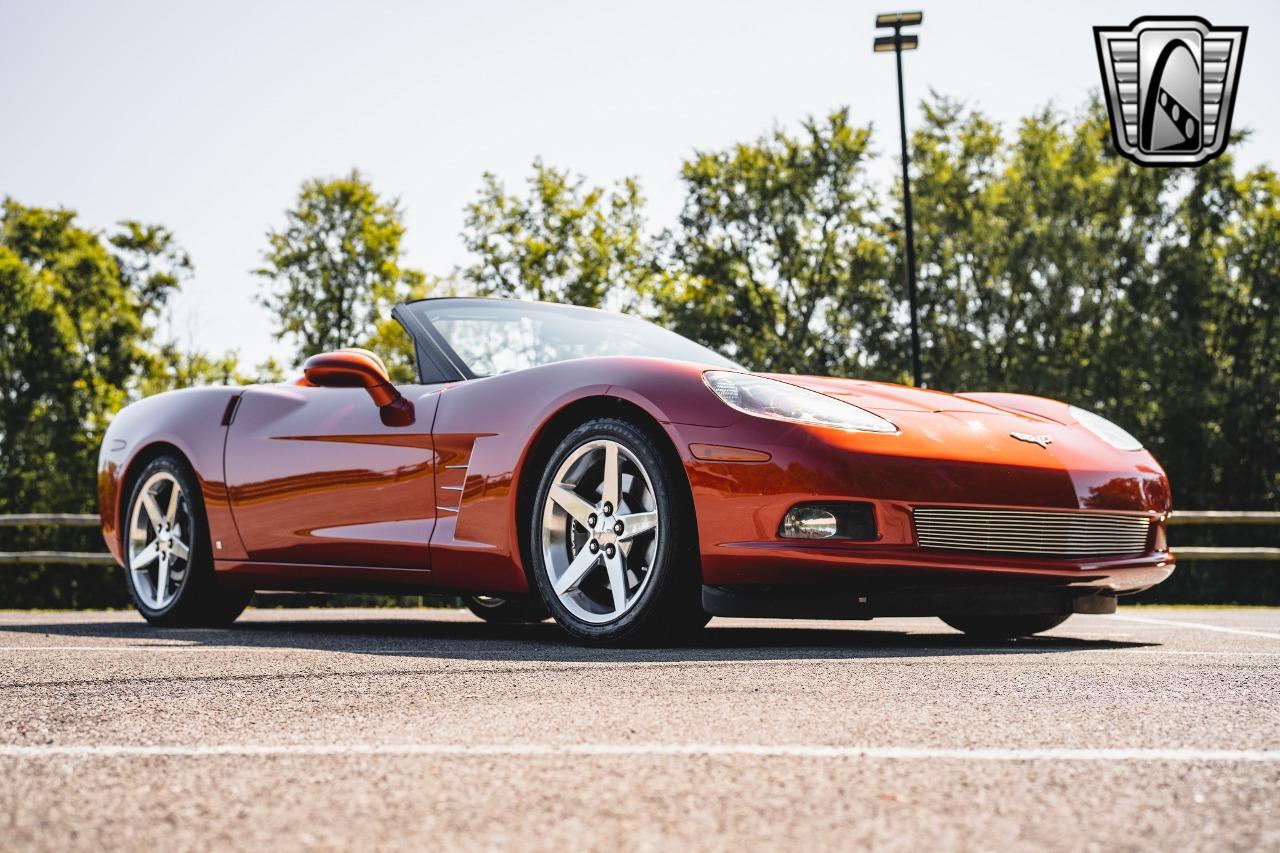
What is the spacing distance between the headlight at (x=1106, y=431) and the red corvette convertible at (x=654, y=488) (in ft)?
0.07

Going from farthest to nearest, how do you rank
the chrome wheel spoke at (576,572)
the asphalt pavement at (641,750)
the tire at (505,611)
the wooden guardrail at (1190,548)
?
1. the wooden guardrail at (1190,548)
2. the tire at (505,611)
3. the chrome wheel spoke at (576,572)
4. the asphalt pavement at (641,750)

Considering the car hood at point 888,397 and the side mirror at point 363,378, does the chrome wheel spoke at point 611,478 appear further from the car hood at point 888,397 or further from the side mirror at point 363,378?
the side mirror at point 363,378

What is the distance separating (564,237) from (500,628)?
95.5ft

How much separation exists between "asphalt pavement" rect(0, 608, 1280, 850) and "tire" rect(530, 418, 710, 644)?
19 cm

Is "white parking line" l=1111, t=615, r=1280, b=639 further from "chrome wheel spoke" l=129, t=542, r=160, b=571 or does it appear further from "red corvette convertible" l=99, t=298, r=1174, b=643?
"chrome wheel spoke" l=129, t=542, r=160, b=571

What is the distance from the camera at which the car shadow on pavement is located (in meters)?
4.45

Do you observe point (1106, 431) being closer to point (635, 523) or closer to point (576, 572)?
point (635, 523)

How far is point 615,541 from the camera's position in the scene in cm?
468

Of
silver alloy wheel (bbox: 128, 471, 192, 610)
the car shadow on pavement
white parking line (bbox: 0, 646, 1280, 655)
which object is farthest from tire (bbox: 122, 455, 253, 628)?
white parking line (bbox: 0, 646, 1280, 655)

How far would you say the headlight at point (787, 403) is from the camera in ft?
15.0

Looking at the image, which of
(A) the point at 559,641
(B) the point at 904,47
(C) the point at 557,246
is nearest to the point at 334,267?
(C) the point at 557,246

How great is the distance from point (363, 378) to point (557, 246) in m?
29.3

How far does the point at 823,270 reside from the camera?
35.3 meters

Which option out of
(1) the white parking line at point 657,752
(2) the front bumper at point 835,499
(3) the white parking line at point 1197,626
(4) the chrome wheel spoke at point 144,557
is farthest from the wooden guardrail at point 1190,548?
(1) the white parking line at point 657,752
